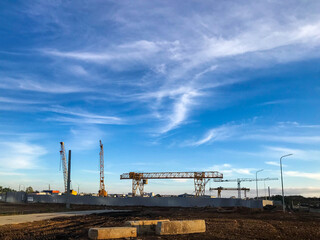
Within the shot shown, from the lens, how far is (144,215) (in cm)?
3534

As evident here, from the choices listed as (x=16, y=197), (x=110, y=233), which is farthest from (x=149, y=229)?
(x=16, y=197)

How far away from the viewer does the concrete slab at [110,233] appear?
1406cm

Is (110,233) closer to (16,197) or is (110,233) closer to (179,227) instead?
(179,227)

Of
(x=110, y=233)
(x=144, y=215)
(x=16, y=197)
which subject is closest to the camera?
(x=110, y=233)

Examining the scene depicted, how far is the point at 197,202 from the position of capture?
6525cm

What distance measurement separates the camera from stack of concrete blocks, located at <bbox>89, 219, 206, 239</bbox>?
558 inches

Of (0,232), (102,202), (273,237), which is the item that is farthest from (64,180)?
(273,237)

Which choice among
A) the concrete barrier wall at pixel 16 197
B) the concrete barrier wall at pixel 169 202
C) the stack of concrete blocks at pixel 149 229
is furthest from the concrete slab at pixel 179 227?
the concrete barrier wall at pixel 16 197

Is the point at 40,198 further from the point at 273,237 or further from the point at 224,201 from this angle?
the point at 273,237

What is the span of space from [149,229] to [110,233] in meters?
3.06

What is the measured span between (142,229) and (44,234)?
610 cm

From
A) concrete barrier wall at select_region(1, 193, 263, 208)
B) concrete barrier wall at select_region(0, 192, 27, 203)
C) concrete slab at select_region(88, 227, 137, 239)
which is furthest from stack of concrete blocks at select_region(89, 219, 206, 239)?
concrete barrier wall at select_region(0, 192, 27, 203)

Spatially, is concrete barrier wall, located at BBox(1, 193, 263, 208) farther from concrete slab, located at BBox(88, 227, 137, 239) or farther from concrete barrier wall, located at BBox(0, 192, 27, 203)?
concrete slab, located at BBox(88, 227, 137, 239)

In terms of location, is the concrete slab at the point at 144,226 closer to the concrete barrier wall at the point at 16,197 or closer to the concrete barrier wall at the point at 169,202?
the concrete barrier wall at the point at 169,202
